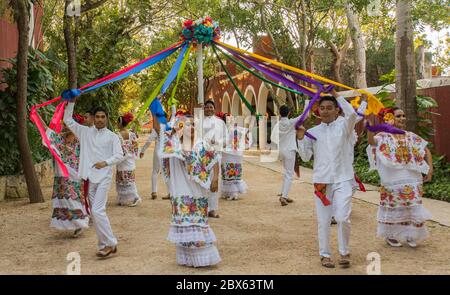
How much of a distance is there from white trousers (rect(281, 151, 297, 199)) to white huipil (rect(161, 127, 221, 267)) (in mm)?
4073

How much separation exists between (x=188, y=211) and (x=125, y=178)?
4614mm

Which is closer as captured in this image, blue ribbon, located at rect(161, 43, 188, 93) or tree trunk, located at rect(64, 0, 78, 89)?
blue ribbon, located at rect(161, 43, 188, 93)

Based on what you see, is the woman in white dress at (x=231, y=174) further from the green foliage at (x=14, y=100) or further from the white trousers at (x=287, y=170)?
the green foliage at (x=14, y=100)

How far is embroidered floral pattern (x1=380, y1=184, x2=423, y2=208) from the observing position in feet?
19.1

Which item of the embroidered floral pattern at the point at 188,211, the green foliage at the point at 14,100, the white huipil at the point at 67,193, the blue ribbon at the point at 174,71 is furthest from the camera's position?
the green foliage at the point at 14,100

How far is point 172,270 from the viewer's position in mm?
5023

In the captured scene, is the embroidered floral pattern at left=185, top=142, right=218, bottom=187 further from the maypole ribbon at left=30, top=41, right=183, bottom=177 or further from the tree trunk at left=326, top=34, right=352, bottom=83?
the tree trunk at left=326, top=34, right=352, bottom=83

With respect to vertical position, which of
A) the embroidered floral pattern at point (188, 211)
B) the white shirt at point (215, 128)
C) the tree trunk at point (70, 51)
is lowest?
the embroidered floral pattern at point (188, 211)

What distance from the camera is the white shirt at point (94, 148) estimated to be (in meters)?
5.78

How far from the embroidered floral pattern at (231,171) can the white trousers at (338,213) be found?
491 centimetres

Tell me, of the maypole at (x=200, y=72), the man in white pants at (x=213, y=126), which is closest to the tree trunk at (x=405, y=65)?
the man in white pants at (x=213, y=126)

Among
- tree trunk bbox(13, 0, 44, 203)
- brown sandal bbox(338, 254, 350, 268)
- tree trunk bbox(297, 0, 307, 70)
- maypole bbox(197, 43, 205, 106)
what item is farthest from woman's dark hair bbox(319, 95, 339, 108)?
tree trunk bbox(297, 0, 307, 70)

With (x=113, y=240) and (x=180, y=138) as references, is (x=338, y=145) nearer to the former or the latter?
(x=180, y=138)
